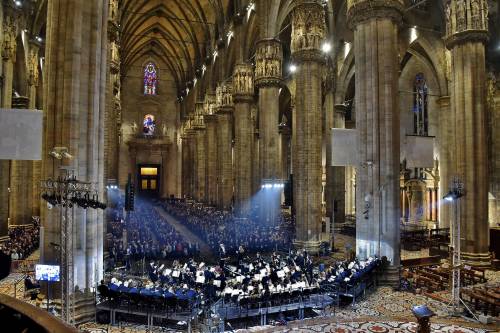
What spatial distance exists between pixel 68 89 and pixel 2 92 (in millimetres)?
12710

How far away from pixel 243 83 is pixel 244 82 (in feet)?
0.36

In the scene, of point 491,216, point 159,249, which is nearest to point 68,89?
point 159,249

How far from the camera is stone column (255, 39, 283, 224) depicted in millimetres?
24016

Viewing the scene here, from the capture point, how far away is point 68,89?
1084 centimetres

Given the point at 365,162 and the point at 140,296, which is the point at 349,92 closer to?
the point at 365,162

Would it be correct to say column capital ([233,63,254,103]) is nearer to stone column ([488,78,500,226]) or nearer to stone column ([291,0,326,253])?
stone column ([291,0,326,253])

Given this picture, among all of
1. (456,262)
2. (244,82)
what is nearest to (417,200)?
(244,82)

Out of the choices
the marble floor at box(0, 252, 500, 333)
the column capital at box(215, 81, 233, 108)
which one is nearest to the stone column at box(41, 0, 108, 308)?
the marble floor at box(0, 252, 500, 333)

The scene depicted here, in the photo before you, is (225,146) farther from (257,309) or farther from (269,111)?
(257,309)

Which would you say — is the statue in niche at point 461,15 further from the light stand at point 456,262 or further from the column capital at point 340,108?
the column capital at point 340,108

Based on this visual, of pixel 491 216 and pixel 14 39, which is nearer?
pixel 14 39

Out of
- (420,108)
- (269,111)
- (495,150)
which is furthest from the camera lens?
(420,108)

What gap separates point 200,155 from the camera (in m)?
43.4

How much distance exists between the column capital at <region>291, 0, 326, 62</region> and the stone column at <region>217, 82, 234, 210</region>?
13083 millimetres
